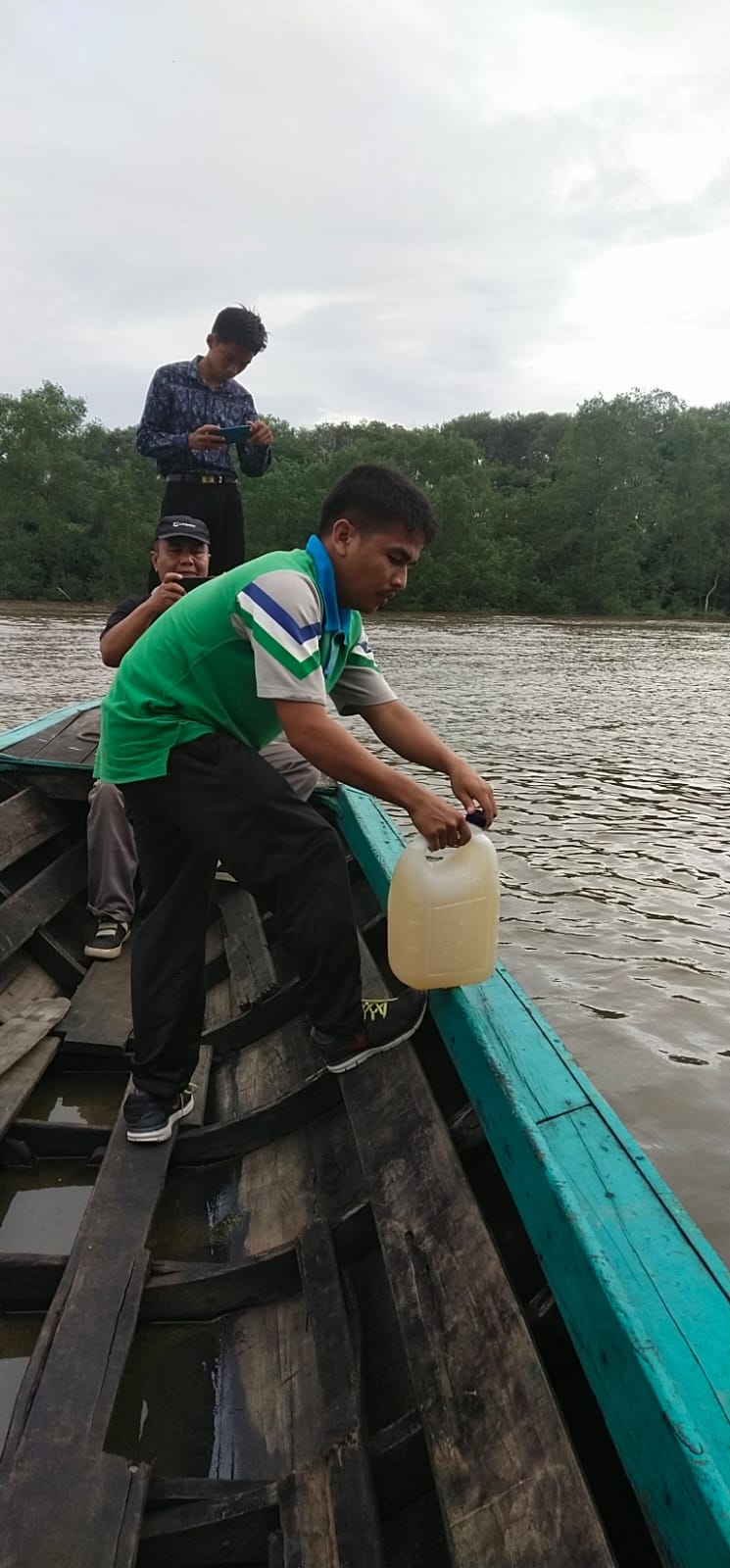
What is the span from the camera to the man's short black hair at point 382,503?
200cm

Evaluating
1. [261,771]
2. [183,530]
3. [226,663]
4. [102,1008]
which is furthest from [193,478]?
[261,771]

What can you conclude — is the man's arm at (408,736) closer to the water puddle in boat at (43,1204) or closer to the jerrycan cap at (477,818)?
the jerrycan cap at (477,818)

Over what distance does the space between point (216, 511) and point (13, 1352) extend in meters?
3.53

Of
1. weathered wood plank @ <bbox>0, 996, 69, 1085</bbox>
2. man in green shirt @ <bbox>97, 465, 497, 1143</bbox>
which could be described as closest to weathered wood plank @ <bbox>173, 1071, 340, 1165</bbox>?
man in green shirt @ <bbox>97, 465, 497, 1143</bbox>

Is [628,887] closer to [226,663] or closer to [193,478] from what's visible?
[193,478]

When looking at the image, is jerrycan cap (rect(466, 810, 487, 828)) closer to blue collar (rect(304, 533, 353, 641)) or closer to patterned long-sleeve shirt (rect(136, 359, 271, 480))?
blue collar (rect(304, 533, 353, 641))

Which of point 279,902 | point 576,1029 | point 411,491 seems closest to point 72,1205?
point 279,902

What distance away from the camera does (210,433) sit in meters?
4.02

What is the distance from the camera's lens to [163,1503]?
149 cm

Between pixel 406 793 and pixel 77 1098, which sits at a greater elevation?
pixel 406 793

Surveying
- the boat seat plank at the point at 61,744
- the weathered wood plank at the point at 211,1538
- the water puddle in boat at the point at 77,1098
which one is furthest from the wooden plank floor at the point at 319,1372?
the boat seat plank at the point at 61,744

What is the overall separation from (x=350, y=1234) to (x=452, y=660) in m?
18.4

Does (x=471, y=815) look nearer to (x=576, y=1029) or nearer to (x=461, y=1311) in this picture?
(x=461, y=1311)

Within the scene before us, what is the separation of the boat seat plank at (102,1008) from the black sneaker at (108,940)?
3 centimetres
